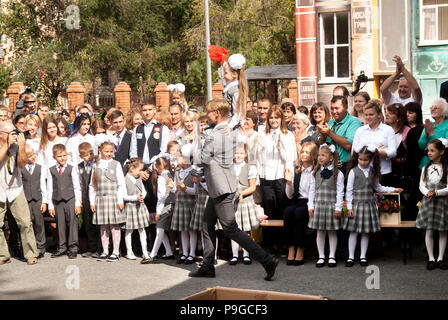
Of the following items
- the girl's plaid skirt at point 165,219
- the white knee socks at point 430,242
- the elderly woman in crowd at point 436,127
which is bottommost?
the white knee socks at point 430,242

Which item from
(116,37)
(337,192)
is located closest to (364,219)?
(337,192)

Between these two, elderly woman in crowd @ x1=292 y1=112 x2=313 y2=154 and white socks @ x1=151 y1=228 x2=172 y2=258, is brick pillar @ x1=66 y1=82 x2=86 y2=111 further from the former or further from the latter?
elderly woman in crowd @ x1=292 y1=112 x2=313 y2=154

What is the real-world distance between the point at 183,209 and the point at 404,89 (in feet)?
12.2

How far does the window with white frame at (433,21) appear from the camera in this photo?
22.1 meters

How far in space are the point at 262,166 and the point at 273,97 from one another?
25.5 metres

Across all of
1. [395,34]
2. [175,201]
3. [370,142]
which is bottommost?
[175,201]

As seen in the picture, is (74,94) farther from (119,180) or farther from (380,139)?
(380,139)

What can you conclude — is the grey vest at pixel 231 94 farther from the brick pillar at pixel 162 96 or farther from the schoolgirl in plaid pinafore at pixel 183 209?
the brick pillar at pixel 162 96

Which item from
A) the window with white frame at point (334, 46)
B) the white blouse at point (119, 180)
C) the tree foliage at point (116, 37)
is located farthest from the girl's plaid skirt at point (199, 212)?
the tree foliage at point (116, 37)

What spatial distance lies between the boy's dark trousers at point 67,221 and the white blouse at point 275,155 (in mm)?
2780

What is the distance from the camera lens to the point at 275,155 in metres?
9.89

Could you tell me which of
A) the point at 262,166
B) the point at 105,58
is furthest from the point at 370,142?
the point at 105,58
